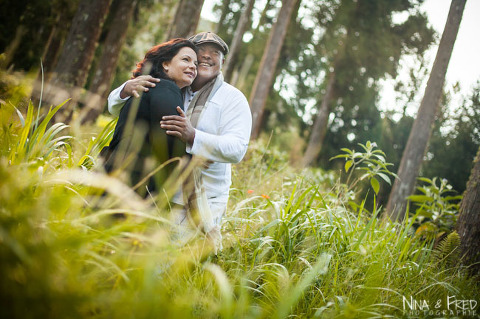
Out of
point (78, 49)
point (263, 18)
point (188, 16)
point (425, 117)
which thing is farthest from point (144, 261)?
point (263, 18)

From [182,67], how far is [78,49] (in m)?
4.32

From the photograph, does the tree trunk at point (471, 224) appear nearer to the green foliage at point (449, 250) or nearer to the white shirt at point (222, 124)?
the green foliage at point (449, 250)

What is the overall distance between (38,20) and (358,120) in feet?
51.2

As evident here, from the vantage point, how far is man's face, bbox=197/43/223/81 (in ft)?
8.43

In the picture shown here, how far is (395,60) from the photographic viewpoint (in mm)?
17812

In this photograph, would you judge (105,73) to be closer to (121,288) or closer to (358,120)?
(121,288)

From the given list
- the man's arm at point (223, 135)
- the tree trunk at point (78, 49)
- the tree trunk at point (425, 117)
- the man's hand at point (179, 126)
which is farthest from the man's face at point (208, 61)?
the tree trunk at point (425, 117)

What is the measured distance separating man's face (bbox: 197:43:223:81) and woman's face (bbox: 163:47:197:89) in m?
0.18

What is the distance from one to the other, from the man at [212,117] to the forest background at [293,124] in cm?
23

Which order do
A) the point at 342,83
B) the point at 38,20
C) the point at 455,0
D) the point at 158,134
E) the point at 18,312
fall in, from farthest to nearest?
the point at 342,83 → the point at 38,20 → the point at 455,0 → the point at 158,134 → the point at 18,312

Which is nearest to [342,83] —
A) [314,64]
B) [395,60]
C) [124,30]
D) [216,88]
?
[314,64]

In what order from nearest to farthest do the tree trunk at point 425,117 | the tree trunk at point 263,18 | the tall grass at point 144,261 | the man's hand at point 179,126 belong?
the tall grass at point 144,261 < the man's hand at point 179,126 < the tree trunk at point 425,117 < the tree trunk at point 263,18

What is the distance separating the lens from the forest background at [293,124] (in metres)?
2.23

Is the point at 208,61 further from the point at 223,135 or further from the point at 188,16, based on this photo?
the point at 188,16
